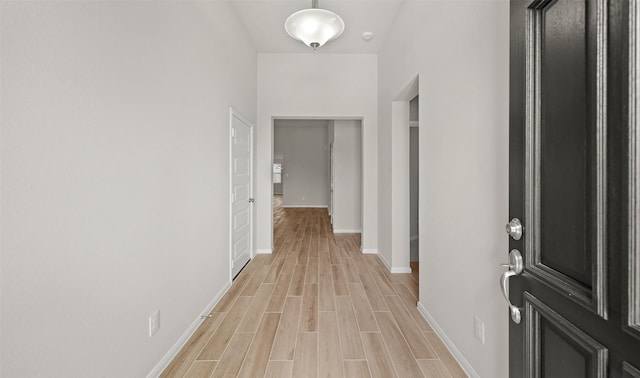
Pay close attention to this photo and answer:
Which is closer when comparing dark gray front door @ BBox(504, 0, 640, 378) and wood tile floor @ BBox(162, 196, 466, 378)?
dark gray front door @ BBox(504, 0, 640, 378)

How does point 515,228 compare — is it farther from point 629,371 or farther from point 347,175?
point 347,175

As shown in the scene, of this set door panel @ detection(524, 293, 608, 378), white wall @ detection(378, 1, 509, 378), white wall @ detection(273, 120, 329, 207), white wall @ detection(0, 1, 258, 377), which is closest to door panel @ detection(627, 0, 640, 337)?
door panel @ detection(524, 293, 608, 378)

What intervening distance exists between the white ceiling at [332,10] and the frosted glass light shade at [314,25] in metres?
0.64

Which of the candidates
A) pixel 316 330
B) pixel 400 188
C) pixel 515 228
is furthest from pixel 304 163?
pixel 515 228

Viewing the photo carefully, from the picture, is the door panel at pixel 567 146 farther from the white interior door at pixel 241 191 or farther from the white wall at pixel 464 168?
the white interior door at pixel 241 191

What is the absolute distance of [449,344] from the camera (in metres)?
1.98

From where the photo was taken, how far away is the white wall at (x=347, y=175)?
6141 millimetres

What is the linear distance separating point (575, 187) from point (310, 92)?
407 cm

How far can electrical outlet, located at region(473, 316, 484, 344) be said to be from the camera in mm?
1584

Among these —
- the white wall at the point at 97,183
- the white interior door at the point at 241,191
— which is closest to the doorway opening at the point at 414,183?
the white interior door at the point at 241,191

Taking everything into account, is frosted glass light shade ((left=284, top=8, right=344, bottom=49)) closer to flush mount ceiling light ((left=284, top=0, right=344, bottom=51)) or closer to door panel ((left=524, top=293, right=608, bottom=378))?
flush mount ceiling light ((left=284, top=0, right=344, bottom=51))

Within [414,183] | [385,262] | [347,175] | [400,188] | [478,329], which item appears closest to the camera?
[478,329]

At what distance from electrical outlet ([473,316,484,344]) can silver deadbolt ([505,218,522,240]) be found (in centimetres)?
89

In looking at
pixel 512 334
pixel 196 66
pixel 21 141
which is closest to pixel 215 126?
pixel 196 66
